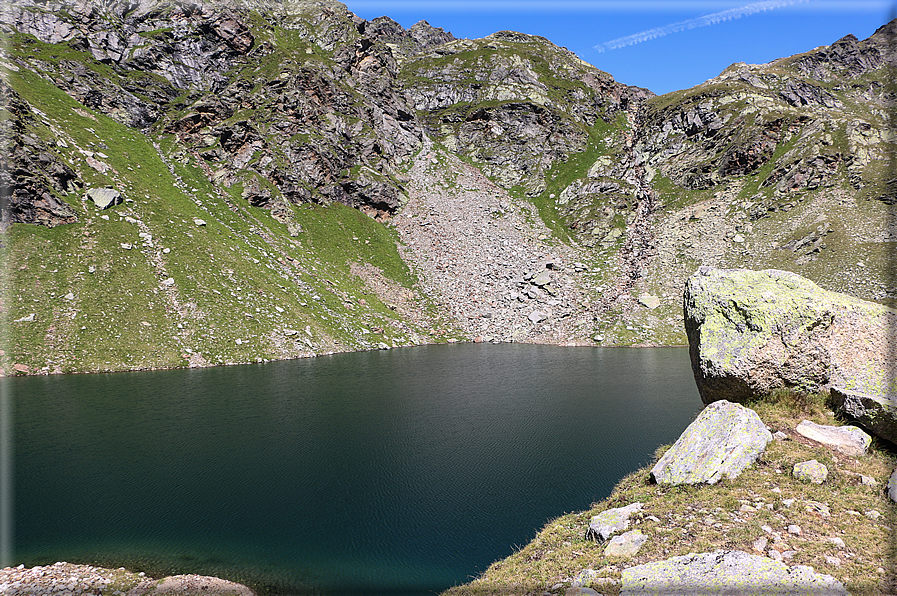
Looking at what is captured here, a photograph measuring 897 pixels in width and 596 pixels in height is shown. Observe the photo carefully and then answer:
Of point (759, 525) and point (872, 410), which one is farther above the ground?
point (872, 410)

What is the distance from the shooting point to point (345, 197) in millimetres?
101062

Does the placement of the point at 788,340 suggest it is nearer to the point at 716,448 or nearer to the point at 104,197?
the point at 716,448

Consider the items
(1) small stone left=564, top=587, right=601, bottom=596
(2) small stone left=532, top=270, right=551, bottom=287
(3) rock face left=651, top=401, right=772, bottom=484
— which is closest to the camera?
(1) small stone left=564, top=587, right=601, bottom=596

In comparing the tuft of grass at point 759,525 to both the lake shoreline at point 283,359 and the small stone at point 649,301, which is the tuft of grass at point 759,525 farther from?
the small stone at point 649,301

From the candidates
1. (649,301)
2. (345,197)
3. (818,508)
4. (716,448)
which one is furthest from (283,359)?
(649,301)

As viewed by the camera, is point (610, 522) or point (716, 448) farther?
point (716, 448)

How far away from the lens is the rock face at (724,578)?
7.19 m

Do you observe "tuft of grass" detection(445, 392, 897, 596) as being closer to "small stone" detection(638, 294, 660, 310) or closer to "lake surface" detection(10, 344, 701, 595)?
"lake surface" detection(10, 344, 701, 595)

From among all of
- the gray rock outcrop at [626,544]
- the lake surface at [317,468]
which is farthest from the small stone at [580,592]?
the lake surface at [317,468]

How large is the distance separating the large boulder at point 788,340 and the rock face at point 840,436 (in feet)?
5.07

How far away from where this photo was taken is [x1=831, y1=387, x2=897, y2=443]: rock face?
38.4ft

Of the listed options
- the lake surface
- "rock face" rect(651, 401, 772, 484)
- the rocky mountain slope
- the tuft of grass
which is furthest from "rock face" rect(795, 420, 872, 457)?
the rocky mountain slope

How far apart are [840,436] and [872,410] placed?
4.02 feet

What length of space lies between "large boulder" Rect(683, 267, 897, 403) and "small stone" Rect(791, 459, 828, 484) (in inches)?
152
